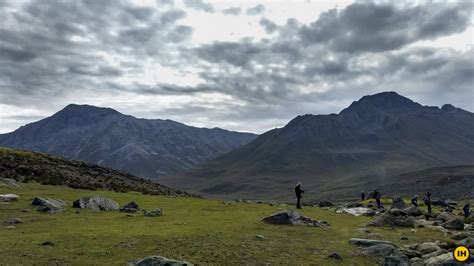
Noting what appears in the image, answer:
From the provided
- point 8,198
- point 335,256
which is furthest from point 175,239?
point 8,198

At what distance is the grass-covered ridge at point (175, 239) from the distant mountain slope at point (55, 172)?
32088 millimetres

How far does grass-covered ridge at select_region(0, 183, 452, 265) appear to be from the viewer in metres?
26.9

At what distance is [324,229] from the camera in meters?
41.8

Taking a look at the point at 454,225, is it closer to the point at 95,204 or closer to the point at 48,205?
the point at 95,204

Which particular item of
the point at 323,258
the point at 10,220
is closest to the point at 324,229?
the point at 323,258

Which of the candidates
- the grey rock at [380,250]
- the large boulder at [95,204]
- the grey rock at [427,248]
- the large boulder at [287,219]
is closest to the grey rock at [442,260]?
the grey rock at [427,248]

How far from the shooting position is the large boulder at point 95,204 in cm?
5100

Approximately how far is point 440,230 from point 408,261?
1900cm

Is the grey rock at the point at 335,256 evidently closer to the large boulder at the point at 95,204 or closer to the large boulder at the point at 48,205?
the large boulder at the point at 48,205

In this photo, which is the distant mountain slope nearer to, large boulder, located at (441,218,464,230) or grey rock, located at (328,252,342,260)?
grey rock, located at (328,252,342,260)

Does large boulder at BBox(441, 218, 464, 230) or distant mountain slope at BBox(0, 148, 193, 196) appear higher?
distant mountain slope at BBox(0, 148, 193, 196)

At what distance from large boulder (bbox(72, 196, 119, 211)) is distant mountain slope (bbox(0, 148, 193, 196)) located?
92.5 ft

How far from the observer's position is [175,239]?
31609 mm
